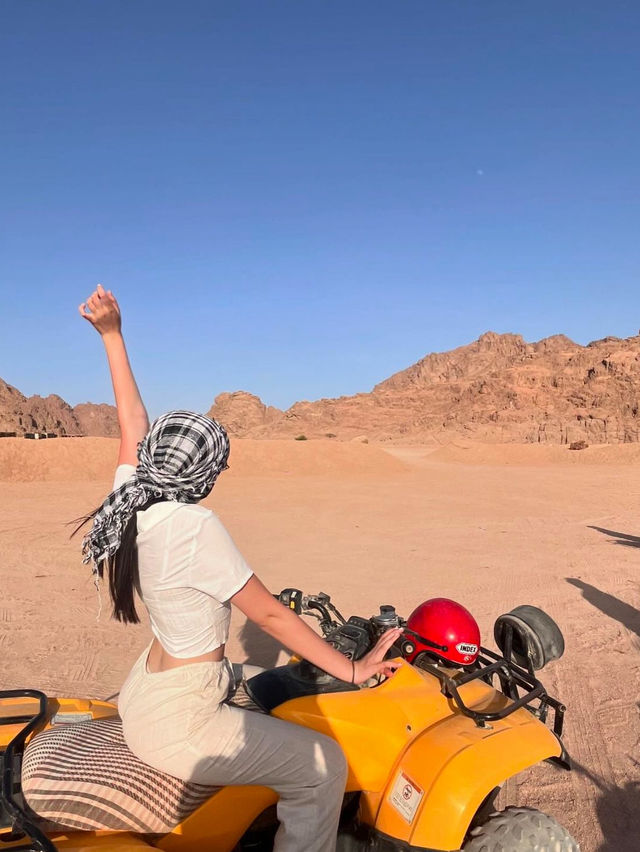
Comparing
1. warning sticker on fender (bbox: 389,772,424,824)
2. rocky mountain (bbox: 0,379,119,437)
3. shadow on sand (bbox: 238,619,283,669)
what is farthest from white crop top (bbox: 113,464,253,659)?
rocky mountain (bbox: 0,379,119,437)

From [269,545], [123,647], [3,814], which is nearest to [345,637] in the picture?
[3,814]

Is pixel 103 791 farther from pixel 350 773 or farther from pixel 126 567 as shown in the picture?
pixel 350 773

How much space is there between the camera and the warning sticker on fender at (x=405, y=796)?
2230mm

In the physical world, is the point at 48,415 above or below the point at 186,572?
above

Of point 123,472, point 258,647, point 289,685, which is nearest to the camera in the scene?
point 289,685

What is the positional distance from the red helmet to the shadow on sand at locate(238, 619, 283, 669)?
363 centimetres

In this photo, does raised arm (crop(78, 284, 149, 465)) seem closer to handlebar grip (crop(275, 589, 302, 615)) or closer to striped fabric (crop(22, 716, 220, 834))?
handlebar grip (crop(275, 589, 302, 615))

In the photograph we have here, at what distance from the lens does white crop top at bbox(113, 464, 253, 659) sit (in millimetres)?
2025

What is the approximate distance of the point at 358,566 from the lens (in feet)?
35.9

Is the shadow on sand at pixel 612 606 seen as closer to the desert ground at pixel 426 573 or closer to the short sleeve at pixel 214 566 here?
the desert ground at pixel 426 573

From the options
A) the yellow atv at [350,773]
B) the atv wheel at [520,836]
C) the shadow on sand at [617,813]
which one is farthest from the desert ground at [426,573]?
the yellow atv at [350,773]

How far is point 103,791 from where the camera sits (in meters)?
2.05

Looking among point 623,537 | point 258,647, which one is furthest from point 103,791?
point 623,537

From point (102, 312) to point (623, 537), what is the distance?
42.6 feet
